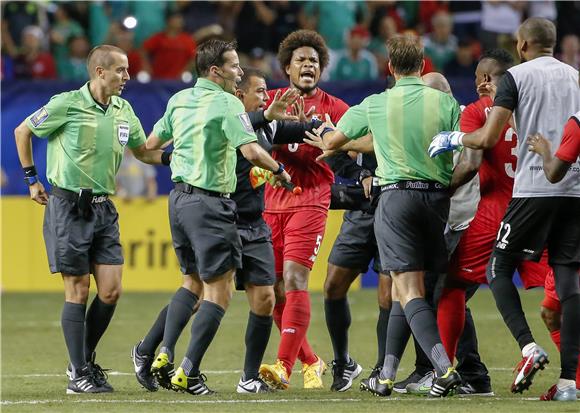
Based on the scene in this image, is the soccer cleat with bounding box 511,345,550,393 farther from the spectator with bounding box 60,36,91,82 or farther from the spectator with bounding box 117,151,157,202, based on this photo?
the spectator with bounding box 60,36,91,82

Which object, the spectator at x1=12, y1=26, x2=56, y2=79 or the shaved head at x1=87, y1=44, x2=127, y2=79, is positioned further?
the spectator at x1=12, y1=26, x2=56, y2=79

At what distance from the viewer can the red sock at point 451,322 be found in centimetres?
814

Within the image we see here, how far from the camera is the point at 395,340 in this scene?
7.72m

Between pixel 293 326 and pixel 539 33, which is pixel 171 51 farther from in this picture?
pixel 539 33

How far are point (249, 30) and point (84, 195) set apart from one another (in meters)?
10.2

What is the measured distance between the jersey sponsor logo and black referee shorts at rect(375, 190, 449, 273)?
80.1 inches

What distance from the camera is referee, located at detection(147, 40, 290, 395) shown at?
7.75 meters

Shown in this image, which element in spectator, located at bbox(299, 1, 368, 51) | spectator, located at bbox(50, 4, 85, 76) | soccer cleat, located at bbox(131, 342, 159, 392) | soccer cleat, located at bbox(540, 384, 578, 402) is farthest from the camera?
spectator, located at bbox(50, 4, 85, 76)

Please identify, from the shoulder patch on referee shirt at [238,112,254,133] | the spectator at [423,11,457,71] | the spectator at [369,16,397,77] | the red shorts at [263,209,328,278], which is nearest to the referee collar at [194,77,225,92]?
the shoulder patch on referee shirt at [238,112,254,133]

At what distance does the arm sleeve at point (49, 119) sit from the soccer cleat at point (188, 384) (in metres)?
1.94

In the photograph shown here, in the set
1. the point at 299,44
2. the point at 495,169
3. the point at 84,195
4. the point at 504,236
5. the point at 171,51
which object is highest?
the point at 171,51

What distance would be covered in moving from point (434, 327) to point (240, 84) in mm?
2522

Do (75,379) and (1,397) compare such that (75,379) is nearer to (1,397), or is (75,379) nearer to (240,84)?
(1,397)

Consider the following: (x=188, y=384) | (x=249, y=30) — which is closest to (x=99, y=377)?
(x=188, y=384)
